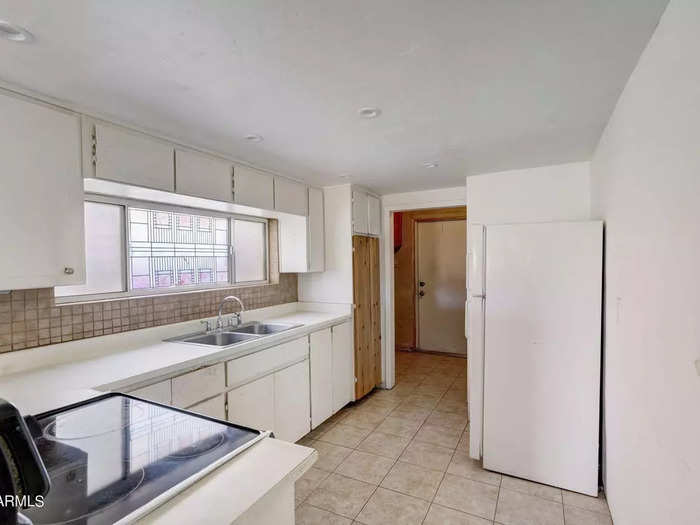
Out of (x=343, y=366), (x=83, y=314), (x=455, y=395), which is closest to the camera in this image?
(x=83, y=314)

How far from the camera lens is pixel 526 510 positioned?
2061 mm

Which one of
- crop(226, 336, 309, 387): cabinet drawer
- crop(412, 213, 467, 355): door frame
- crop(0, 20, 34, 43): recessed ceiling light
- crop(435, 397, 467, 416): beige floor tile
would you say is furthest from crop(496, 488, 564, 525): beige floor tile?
crop(412, 213, 467, 355): door frame

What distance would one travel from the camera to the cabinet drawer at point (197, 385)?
1883 mm

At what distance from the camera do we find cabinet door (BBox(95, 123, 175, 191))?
5.94 ft

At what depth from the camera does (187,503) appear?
0.77 m

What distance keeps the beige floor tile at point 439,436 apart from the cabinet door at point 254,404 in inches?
49.0

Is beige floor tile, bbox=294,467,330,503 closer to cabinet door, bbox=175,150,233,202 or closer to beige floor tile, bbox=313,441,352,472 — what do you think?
beige floor tile, bbox=313,441,352,472

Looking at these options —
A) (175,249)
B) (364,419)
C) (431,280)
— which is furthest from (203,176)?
(431,280)

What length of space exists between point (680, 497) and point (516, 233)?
1.59 metres

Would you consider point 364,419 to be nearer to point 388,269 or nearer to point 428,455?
point 428,455

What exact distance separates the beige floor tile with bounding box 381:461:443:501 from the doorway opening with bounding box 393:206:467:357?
117 inches

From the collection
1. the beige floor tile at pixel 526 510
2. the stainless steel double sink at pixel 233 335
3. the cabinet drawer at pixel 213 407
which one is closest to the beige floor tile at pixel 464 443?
the beige floor tile at pixel 526 510

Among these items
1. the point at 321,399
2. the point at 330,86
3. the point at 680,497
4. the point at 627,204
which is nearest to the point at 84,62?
the point at 330,86

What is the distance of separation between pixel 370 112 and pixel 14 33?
1.35 meters
